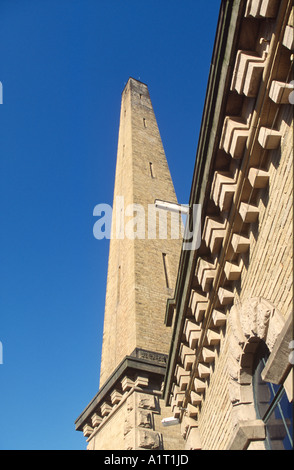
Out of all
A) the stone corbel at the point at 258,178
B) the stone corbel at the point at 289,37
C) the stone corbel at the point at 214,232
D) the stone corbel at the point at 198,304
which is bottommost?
the stone corbel at the point at 198,304

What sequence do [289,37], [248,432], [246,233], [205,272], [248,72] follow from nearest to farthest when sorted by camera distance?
[289,37] < [248,72] < [248,432] < [246,233] < [205,272]

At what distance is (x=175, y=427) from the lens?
1130cm

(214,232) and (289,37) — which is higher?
(289,37)

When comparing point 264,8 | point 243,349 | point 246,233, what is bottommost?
point 243,349

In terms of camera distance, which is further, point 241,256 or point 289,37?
point 241,256

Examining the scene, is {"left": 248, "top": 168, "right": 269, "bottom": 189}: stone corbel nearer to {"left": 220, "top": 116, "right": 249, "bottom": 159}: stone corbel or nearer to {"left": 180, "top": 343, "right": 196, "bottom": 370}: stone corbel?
{"left": 220, "top": 116, "right": 249, "bottom": 159}: stone corbel

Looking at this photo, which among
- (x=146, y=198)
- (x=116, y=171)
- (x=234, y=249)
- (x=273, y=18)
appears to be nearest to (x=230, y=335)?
(x=234, y=249)

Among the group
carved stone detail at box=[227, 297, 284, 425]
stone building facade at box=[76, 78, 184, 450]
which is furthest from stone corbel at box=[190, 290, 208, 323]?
stone building facade at box=[76, 78, 184, 450]

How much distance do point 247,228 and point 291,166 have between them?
144cm

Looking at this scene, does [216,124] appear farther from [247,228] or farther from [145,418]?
[145,418]

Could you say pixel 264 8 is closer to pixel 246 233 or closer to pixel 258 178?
pixel 258 178

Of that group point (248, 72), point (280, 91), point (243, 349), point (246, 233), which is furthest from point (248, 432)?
point (248, 72)

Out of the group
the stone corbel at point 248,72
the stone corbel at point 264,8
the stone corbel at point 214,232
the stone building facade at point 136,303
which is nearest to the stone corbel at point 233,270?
the stone corbel at point 214,232

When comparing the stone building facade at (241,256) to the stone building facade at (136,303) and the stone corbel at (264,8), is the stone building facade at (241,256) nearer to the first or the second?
the stone corbel at (264,8)
